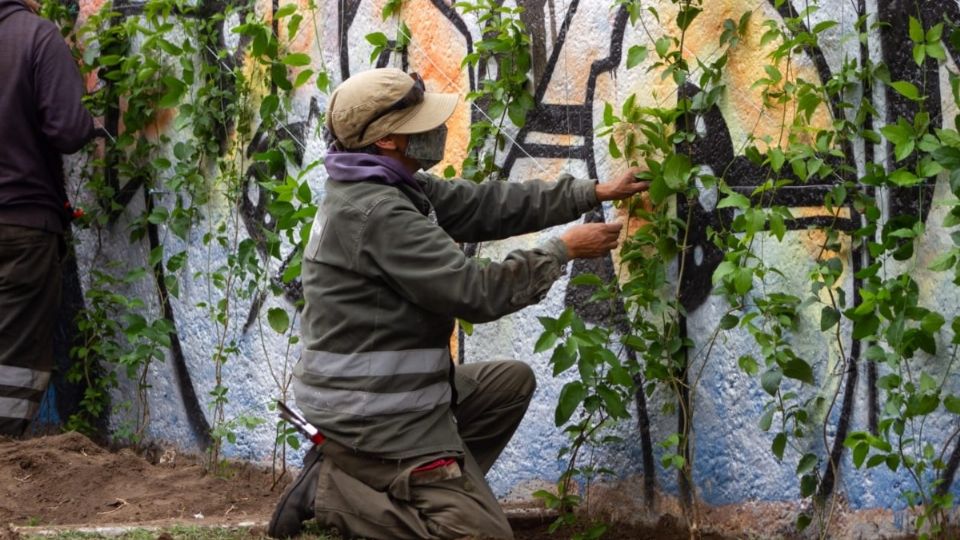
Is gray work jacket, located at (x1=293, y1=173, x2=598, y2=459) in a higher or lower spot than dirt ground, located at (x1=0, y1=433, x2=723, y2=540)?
higher

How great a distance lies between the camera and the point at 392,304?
4.41 m

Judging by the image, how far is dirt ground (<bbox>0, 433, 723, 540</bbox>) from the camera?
5.44m

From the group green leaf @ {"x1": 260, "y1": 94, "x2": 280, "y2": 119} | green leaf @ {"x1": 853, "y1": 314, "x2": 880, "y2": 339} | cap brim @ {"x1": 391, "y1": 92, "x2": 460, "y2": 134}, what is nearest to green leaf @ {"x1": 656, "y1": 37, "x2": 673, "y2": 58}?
cap brim @ {"x1": 391, "y1": 92, "x2": 460, "y2": 134}

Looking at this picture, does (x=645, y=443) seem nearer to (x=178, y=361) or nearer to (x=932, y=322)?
(x=932, y=322)

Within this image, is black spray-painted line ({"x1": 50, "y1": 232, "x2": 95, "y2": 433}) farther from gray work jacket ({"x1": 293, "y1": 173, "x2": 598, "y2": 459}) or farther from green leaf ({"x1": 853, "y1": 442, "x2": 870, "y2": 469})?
green leaf ({"x1": 853, "y1": 442, "x2": 870, "y2": 469})

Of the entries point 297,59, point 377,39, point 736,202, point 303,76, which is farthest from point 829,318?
point 297,59

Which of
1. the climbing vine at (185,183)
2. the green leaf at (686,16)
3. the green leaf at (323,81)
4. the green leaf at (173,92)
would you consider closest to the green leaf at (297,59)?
the climbing vine at (185,183)

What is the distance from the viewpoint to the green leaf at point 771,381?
4.33 meters

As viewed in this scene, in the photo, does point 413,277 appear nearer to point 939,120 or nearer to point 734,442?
point 734,442

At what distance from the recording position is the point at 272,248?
6078 millimetres

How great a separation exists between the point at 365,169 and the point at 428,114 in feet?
0.88

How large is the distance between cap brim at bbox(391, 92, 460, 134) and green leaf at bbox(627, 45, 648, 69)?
609 millimetres

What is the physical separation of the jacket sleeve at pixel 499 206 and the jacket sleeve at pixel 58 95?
239 centimetres

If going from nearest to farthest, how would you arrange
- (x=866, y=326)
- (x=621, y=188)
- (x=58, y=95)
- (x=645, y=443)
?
1. (x=866, y=326)
2. (x=621, y=188)
3. (x=645, y=443)
4. (x=58, y=95)
